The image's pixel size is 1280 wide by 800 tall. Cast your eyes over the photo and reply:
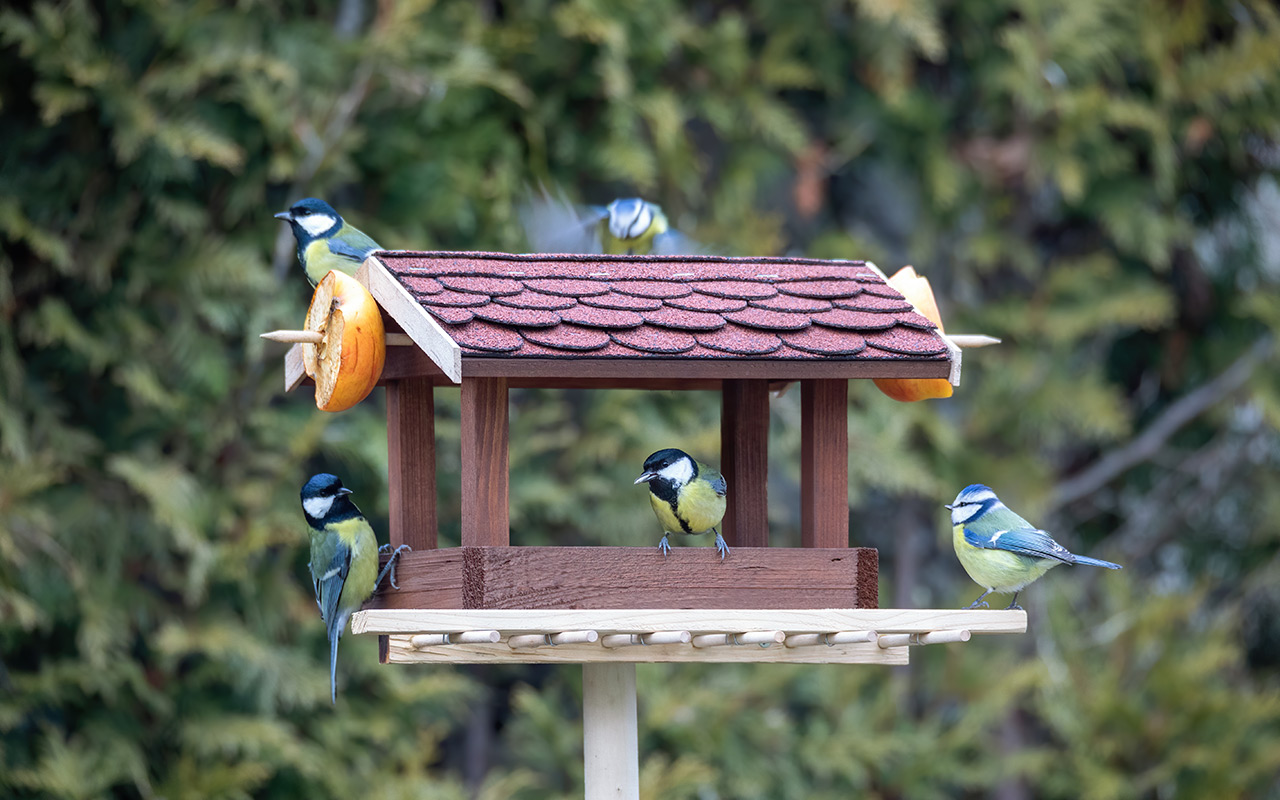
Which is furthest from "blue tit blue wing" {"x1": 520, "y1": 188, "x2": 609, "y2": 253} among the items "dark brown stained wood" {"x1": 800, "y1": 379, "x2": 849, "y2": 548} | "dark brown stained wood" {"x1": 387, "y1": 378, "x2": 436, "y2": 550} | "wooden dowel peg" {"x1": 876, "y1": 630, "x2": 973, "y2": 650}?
"wooden dowel peg" {"x1": 876, "y1": 630, "x2": 973, "y2": 650}

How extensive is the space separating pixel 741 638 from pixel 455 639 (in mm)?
501

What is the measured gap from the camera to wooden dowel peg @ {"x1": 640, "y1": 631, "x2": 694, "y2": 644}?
220 centimetres

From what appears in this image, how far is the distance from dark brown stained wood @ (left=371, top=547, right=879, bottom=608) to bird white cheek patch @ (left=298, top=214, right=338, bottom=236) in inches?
32.2

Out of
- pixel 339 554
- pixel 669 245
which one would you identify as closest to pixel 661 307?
pixel 339 554

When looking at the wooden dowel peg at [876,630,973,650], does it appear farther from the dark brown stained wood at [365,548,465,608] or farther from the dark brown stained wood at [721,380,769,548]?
the dark brown stained wood at [365,548,465,608]

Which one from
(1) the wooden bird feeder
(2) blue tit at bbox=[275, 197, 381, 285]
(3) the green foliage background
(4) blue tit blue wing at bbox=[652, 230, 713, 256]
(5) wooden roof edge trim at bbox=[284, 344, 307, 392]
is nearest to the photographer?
(1) the wooden bird feeder

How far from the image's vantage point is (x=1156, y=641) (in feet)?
15.6

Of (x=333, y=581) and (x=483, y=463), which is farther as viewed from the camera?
(x=333, y=581)

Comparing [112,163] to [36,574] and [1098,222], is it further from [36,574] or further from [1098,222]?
[1098,222]

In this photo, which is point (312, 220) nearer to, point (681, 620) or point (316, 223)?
point (316, 223)

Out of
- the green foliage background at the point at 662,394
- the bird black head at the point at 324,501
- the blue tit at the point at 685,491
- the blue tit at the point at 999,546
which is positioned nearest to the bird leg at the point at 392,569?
the bird black head at the point at 324,501

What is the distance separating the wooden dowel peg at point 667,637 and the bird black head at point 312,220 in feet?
3.96

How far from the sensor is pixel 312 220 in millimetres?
2850

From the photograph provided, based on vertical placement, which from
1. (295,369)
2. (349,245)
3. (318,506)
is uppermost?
(349,245)
